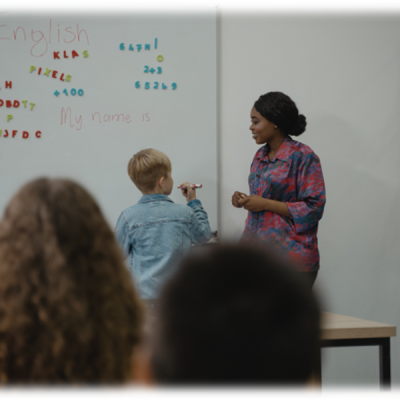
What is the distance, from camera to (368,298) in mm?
2793

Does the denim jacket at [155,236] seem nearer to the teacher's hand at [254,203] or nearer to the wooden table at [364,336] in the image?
the teacher's hand at [254,203]

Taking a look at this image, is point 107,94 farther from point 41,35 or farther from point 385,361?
point 385,361

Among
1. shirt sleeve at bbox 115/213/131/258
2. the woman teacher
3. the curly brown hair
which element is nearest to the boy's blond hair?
shirt sleeve at bbox 115/213/131/258

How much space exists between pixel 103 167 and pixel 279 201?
2.99ft

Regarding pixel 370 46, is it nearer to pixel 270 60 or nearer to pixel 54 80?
pixel 270 60

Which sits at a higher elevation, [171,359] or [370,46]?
[370,46]

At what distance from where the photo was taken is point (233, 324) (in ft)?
1.67

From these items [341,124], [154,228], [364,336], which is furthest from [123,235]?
[341,124]

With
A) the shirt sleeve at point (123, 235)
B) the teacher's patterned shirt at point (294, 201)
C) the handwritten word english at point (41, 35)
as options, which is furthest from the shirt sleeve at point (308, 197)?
the handwritten word english at point (41, 35)

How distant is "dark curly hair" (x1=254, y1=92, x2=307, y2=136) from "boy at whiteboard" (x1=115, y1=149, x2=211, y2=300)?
51 cm

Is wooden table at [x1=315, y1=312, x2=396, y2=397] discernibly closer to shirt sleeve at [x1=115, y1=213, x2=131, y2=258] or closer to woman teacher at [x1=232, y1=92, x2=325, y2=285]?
woman teacher at [x1=232, y1=92, x2=325, y2=285]

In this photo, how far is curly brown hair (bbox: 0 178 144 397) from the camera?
19.0 inches

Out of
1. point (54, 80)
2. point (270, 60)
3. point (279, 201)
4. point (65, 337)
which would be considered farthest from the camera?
point (270, 60)

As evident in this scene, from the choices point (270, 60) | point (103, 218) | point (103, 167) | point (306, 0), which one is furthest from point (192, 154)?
point (103, 218)
